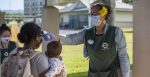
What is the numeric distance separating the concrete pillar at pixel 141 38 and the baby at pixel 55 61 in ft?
5.43

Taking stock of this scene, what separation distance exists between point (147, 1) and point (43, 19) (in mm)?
4520

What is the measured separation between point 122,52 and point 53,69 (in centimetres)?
136

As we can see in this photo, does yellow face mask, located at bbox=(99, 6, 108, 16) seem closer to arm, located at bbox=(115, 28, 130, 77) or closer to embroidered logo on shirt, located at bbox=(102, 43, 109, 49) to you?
arm, located at bbox=(115, 28, 130, 77)

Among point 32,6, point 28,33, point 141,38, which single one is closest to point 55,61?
point 28,33

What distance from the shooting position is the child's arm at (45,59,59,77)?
14.1ft

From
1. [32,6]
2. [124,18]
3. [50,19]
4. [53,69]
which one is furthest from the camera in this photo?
[124,18]

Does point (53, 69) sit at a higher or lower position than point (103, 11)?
lower

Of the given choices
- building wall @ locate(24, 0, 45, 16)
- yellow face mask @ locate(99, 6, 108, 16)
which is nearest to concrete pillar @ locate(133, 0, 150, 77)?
yellow face mask @ locate(99, 6, 108, 16)

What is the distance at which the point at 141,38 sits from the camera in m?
5.87

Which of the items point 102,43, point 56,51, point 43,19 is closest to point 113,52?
point 102,43

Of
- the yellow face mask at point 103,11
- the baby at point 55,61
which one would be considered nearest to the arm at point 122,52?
the yellow face mask at point 103,11

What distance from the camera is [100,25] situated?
18.2 feet

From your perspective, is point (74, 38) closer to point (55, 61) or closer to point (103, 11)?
point (103, 11)

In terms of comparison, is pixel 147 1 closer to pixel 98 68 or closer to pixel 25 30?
pixel 98 68
